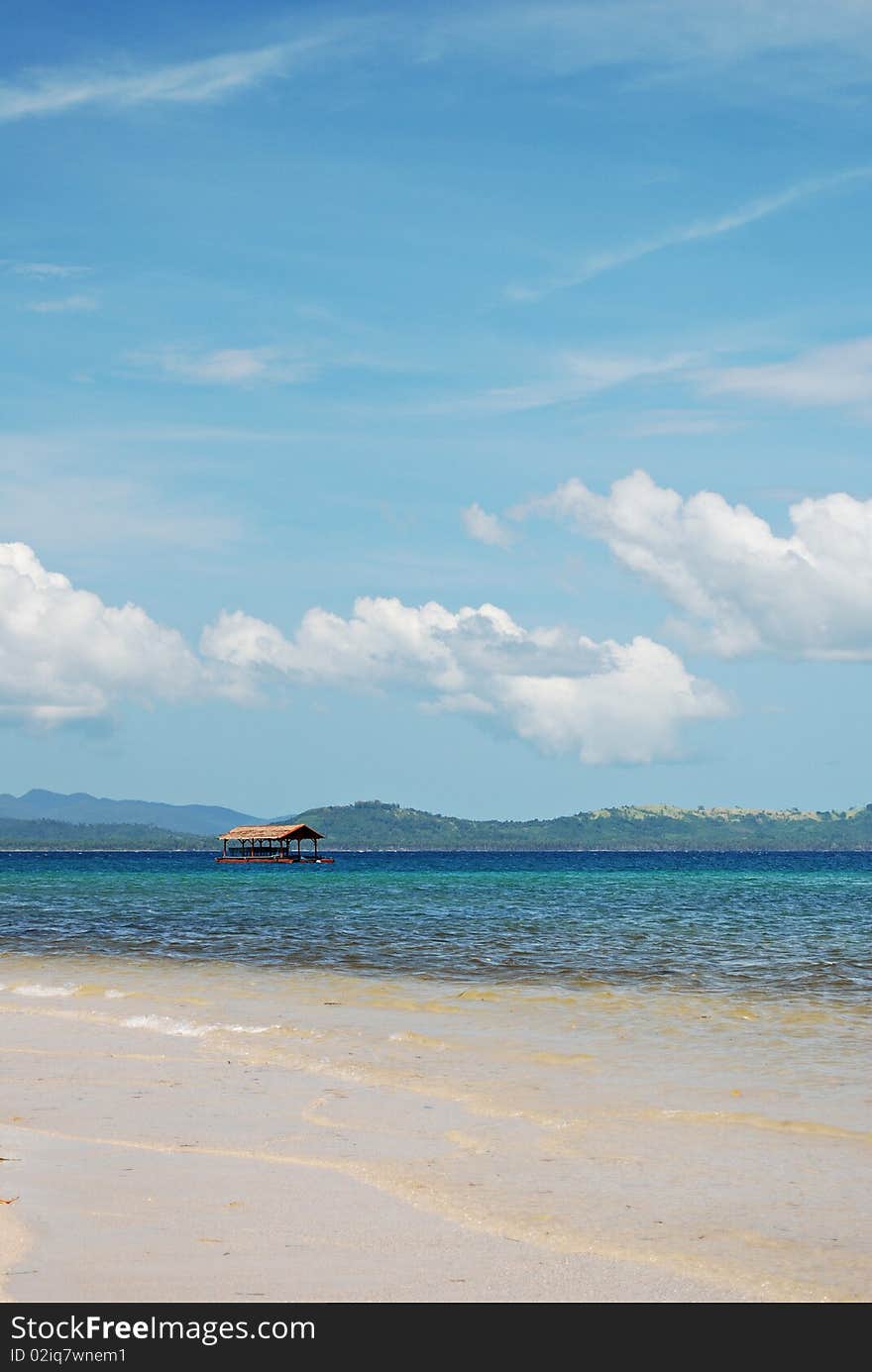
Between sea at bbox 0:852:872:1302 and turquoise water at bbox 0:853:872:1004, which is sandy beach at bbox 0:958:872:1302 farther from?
turquoise water at bbox 0:853:872:1004

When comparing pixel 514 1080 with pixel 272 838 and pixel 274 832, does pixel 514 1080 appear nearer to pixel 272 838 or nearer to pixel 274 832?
pixel 272 838

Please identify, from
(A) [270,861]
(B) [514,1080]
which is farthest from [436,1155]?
(A) [270,861]

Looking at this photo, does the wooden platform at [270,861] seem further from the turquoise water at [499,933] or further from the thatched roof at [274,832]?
the turquoise water at [499,933]

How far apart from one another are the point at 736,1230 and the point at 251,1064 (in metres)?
9.05

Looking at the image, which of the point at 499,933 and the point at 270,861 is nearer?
the point at 499,933

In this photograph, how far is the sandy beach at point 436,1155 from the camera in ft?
27.2

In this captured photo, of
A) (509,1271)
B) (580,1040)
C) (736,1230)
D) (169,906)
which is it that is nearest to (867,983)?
(580,1040)

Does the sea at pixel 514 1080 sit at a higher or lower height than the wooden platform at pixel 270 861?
higher

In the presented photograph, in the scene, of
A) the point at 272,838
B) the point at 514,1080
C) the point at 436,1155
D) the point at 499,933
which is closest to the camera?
the point at 436,1155

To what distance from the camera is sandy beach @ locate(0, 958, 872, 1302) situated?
27.2 feet

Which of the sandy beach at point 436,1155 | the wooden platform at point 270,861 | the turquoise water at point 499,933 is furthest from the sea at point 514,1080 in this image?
the wooden platform at point 270,861

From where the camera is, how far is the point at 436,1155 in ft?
38.9

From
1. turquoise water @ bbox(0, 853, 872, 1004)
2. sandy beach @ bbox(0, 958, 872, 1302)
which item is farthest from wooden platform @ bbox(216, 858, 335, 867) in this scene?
sandy beach @ bbox(0, 958, 872, 1302)
